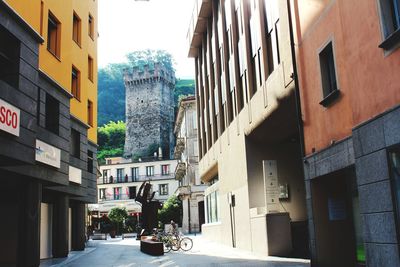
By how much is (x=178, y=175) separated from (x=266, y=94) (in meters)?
45.8

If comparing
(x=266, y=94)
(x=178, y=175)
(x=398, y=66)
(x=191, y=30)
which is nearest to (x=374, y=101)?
(x=398, y=66)

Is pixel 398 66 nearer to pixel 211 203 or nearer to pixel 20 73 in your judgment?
pixel 20 73

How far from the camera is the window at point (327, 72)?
1206 centimetres

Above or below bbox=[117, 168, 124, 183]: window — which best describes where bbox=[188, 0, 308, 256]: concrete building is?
below

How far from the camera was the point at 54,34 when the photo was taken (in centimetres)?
1995

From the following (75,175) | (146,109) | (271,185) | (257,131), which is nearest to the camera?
(271,185)

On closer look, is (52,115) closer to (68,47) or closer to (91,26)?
(68,47)

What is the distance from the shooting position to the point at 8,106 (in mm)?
12867

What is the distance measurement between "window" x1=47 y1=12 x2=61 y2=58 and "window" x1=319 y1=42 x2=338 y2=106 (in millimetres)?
11664

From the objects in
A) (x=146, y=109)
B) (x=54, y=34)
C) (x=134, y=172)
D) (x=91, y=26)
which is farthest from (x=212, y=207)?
(x=146, y=109)

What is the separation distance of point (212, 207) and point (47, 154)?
60.9 ft

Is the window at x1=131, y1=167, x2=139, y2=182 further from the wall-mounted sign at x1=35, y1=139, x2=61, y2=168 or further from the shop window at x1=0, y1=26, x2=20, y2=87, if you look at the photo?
the shop window at x1=0, y1=26, x2=20, y2=87

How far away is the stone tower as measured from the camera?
103m

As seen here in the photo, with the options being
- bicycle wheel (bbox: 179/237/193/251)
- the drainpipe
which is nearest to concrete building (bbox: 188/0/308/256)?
the drainpipe
